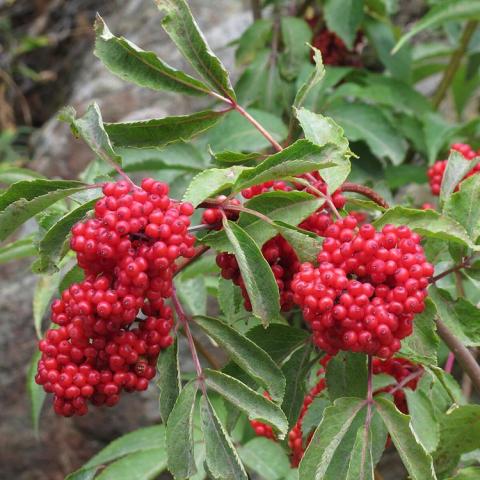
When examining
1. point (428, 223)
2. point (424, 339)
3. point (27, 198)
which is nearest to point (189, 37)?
point (27, 198)

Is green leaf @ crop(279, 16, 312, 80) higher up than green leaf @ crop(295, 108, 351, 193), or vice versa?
green leaf @ crop(295, 108, 351, 193)

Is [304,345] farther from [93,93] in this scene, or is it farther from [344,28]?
[93,93]

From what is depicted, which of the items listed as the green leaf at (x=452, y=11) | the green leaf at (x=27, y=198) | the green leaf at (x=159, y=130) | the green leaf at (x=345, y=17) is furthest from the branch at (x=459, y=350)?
the green leaf at (x=345, y=17)

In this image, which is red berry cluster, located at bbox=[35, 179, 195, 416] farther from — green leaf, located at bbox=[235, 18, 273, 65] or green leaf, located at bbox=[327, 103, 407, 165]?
green leaf, located at bbox=[235, 18, 273, 65]

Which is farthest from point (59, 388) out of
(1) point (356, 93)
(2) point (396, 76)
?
(2) point (396, 76)

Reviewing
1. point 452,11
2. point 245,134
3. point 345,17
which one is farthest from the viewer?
point 345,17

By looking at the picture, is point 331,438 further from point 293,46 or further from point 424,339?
point 293,46

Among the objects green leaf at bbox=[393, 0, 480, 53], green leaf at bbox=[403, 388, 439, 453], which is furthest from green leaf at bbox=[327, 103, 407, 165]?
green leaf at bbox=[403, 388, 439, 453]
